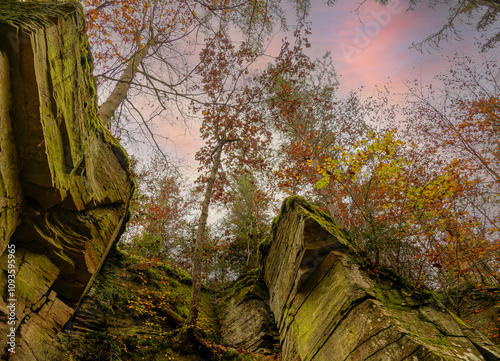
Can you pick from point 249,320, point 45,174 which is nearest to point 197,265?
point 249,320

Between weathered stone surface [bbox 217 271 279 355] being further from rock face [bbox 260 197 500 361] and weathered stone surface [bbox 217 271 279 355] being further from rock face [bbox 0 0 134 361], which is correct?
rock face [bbox 0 0 134 361]

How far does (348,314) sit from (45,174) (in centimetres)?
584

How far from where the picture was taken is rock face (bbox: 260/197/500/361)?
2.98 meters

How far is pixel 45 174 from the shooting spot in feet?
12.5

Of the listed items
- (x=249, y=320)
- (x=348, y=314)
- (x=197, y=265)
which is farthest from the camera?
(x=249, y=320)

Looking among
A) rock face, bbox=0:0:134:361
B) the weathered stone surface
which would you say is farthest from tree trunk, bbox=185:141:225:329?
rock face, bbox=0:0:134:361

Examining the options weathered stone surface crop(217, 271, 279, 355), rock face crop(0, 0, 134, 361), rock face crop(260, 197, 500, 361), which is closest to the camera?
rock face crop(260, 197, 500, 361)

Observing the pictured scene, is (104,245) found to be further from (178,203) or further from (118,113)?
(178,203)

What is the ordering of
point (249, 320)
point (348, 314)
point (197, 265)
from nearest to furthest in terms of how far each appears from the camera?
point (348, 314) → point (197, 265) → point (249, 320)

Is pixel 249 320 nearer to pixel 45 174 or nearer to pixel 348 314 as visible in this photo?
pixel 348 314

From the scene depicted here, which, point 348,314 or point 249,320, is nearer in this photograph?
point 348,314

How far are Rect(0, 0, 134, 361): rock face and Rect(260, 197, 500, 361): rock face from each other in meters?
5.10

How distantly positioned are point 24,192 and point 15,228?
Result: 0.65 metres

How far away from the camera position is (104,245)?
232 inches
